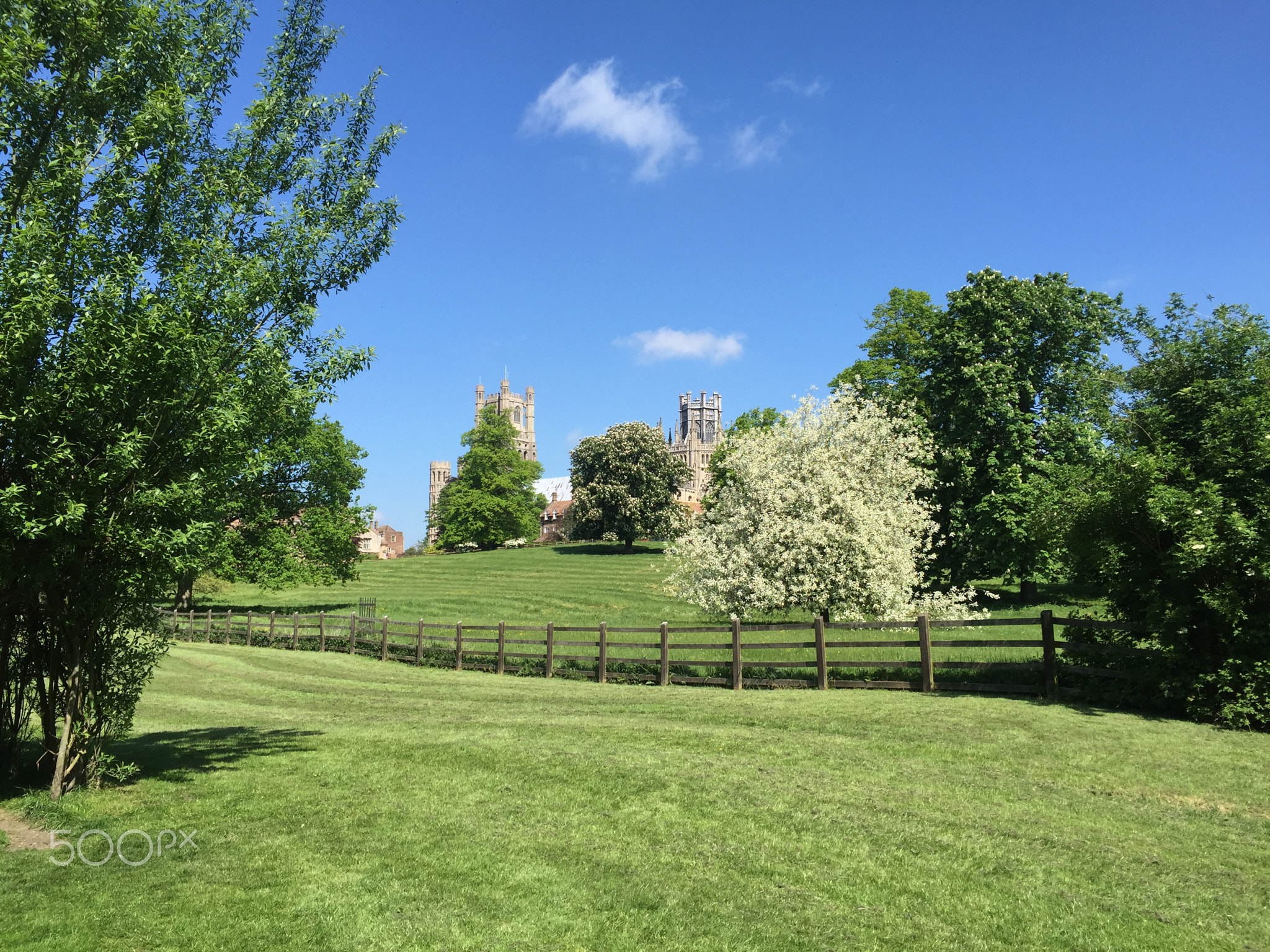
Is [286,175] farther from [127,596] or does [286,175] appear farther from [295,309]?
[127,596]

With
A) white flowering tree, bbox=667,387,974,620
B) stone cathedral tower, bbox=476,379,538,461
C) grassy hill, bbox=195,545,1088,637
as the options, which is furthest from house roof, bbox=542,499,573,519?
white flowering tree, bbox=667,387,974,620

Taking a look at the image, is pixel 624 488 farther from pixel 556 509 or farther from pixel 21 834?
pixel 556 509

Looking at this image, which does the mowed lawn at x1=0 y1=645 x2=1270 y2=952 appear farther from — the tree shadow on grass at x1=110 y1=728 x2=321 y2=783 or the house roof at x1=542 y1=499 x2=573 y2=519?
the house roof at x1=542 y1=499 x2=573 y2=519

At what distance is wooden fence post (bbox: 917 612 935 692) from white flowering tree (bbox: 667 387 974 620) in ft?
24.0

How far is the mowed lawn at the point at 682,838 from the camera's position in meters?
5.76

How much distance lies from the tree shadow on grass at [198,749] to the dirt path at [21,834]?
1.69 metres

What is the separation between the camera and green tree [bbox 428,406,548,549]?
295 feet

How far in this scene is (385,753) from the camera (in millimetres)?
11188

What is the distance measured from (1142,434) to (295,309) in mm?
16804

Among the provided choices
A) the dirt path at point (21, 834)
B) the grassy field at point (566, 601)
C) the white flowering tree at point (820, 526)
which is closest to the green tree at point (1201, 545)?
the grassy field at point (566, 601)

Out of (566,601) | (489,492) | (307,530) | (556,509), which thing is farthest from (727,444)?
(556,509)

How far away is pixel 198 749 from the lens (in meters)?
11.5

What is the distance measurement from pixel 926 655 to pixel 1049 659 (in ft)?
7.23

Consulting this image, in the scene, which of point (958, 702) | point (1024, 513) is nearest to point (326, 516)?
point (1024, 513)
